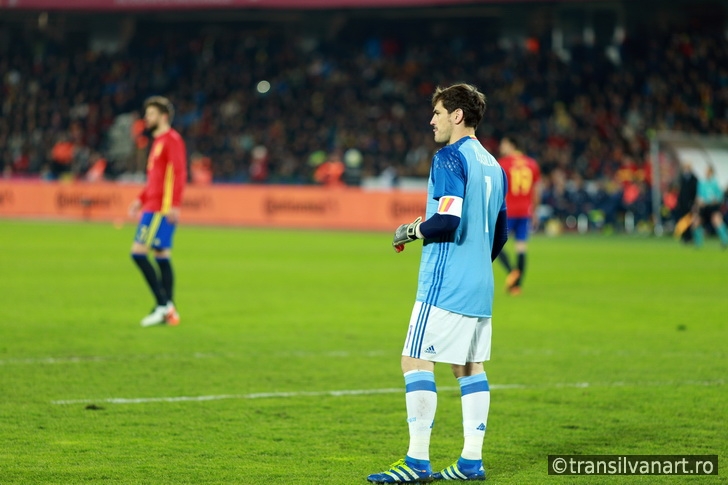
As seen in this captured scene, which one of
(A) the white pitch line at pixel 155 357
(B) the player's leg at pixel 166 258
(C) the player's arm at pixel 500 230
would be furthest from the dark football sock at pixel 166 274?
(C) the player's arm at pixel 500 230

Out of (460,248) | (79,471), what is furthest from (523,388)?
(79,471)

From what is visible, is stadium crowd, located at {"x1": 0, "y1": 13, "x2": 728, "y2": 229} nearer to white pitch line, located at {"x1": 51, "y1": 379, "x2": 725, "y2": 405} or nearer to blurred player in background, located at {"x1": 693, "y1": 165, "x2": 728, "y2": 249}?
blurred player in background, located at {"x1": 693, "y1": 165, "x2": 728, "y2": 249}

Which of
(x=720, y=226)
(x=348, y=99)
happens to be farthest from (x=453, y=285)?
(x=348, y=99)

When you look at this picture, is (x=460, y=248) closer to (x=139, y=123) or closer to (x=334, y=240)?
(x=334, y=240)

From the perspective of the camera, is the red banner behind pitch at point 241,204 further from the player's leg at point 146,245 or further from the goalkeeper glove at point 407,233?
the goalkeeper glove at point 407,233

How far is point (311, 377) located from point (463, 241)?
11.5ft

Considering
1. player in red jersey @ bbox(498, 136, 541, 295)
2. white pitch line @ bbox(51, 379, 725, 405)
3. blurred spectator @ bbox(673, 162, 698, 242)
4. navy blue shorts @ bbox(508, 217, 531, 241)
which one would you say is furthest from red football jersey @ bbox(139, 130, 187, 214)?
blurred spectator @ bbox(673, 162, 698, 242)

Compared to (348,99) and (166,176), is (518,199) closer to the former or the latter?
(166,176)

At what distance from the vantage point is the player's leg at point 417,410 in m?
5.54

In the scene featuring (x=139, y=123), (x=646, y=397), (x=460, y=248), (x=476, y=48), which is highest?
(x=476, y=48)

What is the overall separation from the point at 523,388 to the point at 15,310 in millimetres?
6791

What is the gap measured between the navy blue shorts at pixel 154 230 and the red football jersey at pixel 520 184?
569 centimetres

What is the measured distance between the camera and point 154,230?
38.8 feet

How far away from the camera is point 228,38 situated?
45.5 m
